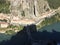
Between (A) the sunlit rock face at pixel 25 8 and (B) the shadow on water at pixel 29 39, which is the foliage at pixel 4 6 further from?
(B) the shadow on water at pixel 29 39

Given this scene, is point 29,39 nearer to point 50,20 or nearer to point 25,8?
point 50,20

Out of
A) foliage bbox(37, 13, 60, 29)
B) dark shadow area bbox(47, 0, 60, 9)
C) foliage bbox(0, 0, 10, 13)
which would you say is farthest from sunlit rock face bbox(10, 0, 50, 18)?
dark shadow area bbox(47, 0, 60, 9)

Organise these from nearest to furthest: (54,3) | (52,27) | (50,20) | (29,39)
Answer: (29,39), (52,27), (50,20), (54,3)

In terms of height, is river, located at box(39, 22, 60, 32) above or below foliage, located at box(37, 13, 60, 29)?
below

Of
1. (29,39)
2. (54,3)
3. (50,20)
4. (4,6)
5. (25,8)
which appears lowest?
(50,20)

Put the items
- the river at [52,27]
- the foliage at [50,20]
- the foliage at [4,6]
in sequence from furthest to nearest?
the foliage at [4,6], the foliage at [50,20], the river at [52,27]

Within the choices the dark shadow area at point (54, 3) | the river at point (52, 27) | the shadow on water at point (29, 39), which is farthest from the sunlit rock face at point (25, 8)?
the shadow on water at point (29, 39)

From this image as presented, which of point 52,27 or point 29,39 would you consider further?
point 52,27

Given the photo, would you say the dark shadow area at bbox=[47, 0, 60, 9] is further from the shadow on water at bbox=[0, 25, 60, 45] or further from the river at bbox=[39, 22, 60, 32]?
the shadow on water at bbox=[0, 25, 60, 45]

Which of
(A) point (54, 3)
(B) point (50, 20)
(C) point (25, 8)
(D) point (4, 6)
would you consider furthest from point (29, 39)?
(A) point (54, 3)

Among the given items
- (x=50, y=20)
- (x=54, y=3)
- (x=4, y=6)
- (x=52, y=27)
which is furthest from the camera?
(x=54, y=3)

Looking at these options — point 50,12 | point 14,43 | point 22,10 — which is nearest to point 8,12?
point 22,10

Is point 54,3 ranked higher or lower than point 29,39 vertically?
higher
